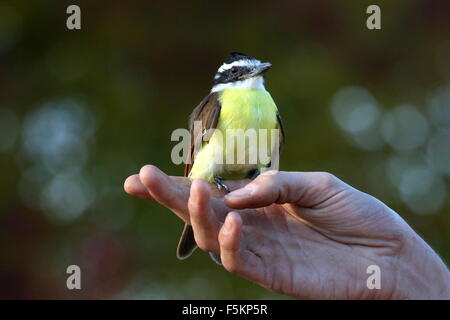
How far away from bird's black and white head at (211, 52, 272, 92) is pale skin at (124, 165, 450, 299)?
4.04 feet

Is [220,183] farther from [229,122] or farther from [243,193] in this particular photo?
[243,193]

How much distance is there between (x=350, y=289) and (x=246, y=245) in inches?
21.5

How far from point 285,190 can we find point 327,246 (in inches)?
18.9

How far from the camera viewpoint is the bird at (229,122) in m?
3.62

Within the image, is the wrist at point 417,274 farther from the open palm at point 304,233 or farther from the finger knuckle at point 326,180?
the finger knuckle at point 326,180

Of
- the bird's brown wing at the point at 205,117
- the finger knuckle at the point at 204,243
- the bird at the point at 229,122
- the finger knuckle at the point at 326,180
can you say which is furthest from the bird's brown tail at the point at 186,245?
the finger knuckle at the point at 326,180

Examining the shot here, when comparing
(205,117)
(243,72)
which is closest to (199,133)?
(205,117)

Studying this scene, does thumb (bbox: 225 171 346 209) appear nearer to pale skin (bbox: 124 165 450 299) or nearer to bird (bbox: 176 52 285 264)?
pale skin (bbox: 124 165 450 299)

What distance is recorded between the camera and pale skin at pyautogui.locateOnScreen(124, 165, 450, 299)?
2605mm

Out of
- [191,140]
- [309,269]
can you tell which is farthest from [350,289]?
[191,140]

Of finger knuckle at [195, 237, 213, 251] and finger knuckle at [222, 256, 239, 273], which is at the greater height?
finger knuckle at [195, 237, 213, 251]

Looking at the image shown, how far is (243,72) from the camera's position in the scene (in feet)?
12.8

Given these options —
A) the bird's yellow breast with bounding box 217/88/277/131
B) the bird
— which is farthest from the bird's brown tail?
the bird's yellow breast with bounding box 217/88/277/131

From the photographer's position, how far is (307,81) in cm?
662
